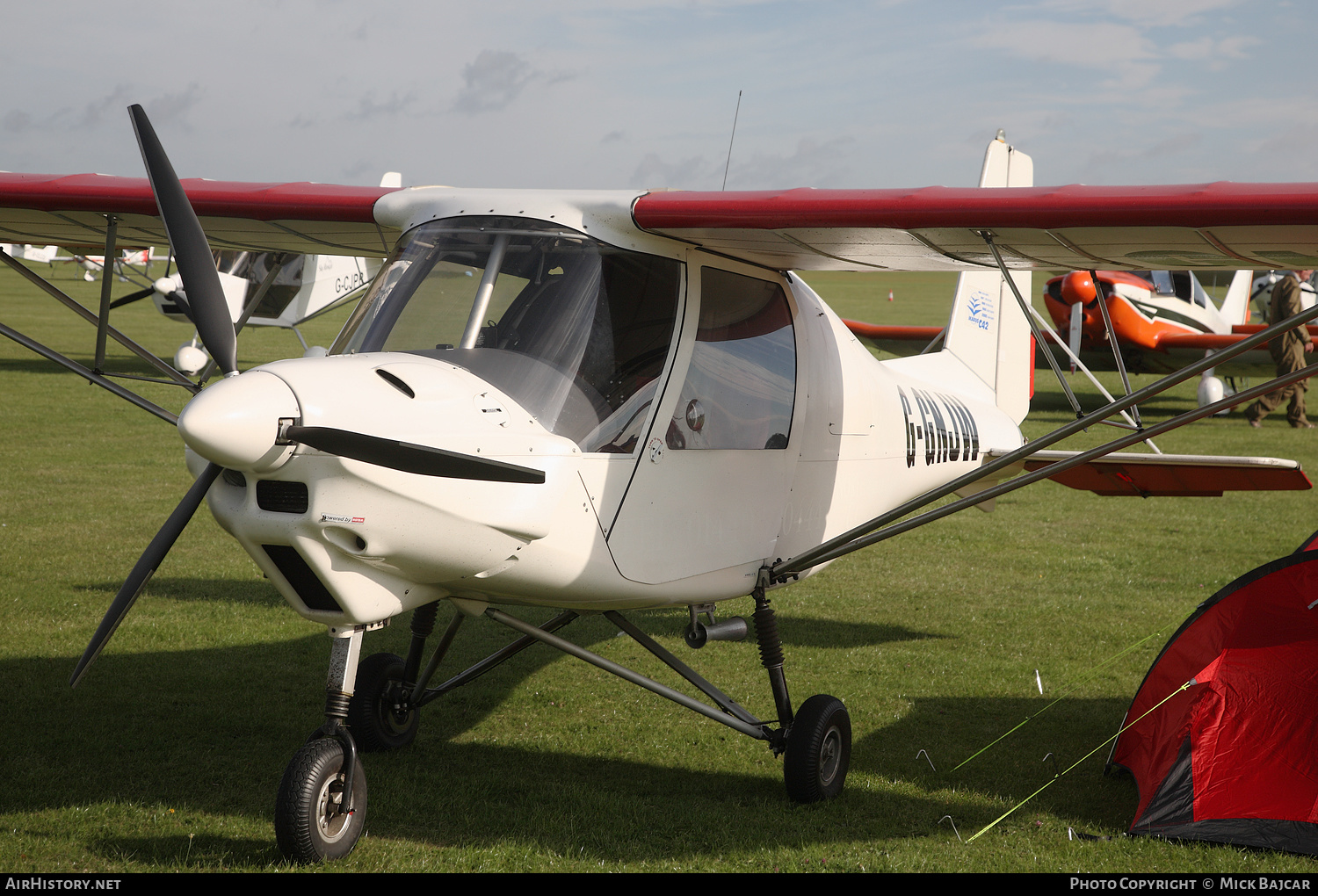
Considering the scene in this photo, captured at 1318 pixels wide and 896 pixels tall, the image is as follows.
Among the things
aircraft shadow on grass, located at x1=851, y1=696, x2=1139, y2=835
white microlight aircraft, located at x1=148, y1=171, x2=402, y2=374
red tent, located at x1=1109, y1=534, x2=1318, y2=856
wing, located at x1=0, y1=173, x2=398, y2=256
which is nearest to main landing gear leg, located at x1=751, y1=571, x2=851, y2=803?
aircraft shadow on grass, located at x1=851, y1=696, x2=1139, y2=835

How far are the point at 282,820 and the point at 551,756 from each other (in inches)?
74.9

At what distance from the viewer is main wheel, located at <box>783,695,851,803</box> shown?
461cm

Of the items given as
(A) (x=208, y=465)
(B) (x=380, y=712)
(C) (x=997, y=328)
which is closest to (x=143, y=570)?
(A) (x=208, y=465)

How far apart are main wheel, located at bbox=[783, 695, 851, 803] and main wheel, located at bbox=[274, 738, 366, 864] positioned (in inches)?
74.8

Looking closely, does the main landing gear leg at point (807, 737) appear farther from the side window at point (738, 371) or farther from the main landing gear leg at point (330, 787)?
the main landing gear leg at point (330, 787)

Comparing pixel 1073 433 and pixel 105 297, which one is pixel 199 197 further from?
pixel 1073 433

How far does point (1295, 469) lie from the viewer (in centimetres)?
543

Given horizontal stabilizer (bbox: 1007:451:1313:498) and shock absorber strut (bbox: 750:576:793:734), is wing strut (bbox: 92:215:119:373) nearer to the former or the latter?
shock absorber strut (bbox: 750:576:793:734)

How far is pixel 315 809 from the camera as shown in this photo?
354 cm

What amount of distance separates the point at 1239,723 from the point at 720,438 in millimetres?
2471

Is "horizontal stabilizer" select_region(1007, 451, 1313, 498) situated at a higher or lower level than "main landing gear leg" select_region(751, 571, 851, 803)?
higher

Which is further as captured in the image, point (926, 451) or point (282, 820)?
point (926, 451)

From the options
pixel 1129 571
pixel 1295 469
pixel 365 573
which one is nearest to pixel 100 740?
pixel 365 573

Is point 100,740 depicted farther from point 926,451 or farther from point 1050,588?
point 1050,588
